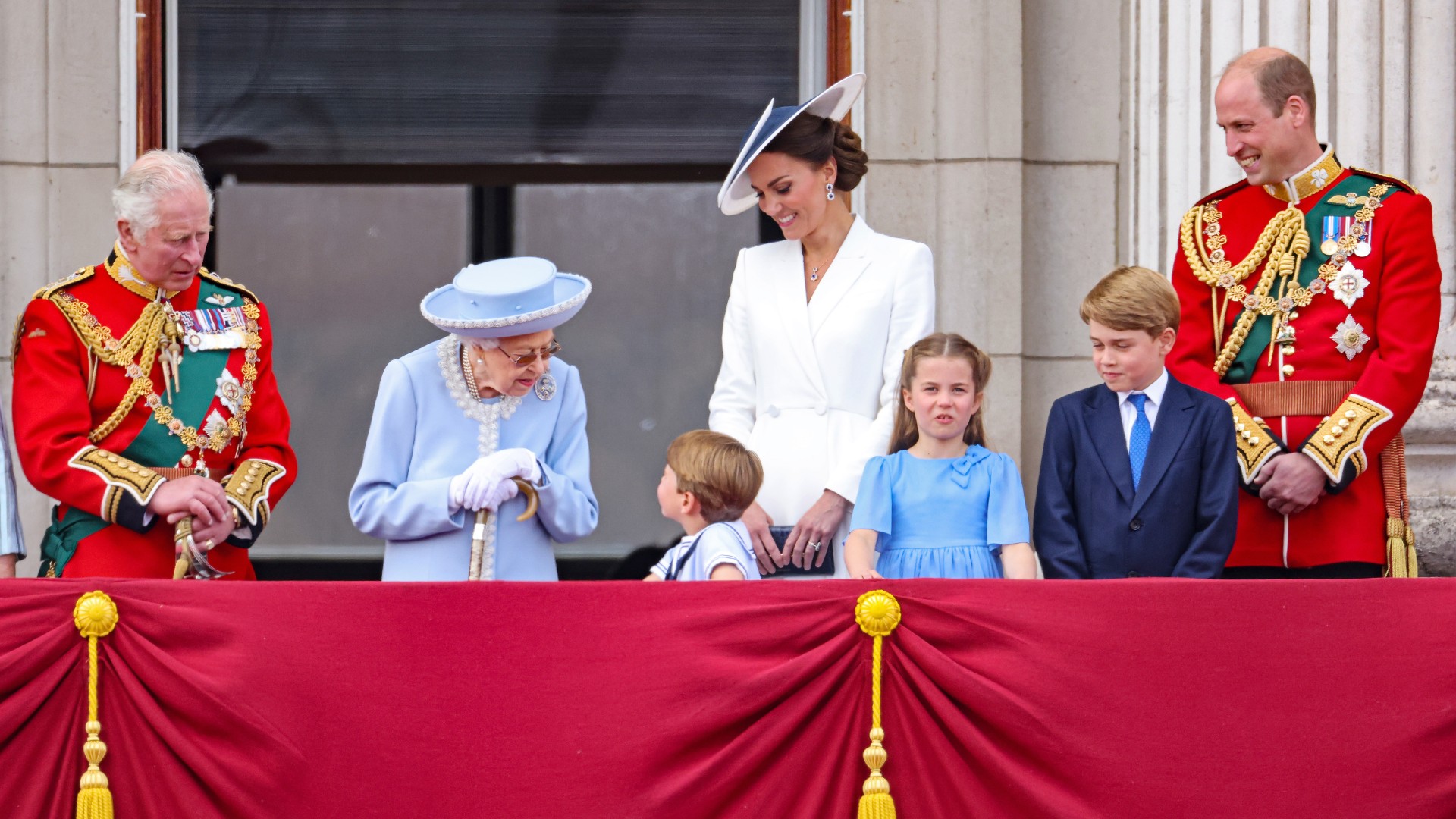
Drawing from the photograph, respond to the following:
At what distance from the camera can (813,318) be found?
4.29 meters

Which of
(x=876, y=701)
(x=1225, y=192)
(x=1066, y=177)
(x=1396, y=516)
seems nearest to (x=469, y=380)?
(x=876, y=701)

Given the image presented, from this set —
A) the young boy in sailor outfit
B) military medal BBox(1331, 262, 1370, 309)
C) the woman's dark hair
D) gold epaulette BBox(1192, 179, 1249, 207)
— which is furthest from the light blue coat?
military medal BBox(1331, 262, 1370, 309)

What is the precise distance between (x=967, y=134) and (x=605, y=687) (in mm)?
3083

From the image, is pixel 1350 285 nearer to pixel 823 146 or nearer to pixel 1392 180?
pixel 1392 180

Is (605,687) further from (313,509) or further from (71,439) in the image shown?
(313,509)

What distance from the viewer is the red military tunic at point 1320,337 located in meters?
3.93

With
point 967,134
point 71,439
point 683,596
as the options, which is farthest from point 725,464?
point 967,134

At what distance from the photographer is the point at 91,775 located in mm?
3121

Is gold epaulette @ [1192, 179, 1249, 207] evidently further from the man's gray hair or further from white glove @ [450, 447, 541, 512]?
the man's gray hair

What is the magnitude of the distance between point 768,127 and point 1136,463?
1192 mm

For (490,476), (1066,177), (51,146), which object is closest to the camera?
(490,476)

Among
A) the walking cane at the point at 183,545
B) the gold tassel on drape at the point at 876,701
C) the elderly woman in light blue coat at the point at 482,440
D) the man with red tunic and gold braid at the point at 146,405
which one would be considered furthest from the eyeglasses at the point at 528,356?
the gold tassel on drape at the point at 876,701

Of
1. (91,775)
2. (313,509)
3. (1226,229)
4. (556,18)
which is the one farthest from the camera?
(313,509)

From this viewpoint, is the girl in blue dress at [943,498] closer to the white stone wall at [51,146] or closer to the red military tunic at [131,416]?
the red military tunic at [131,416]
